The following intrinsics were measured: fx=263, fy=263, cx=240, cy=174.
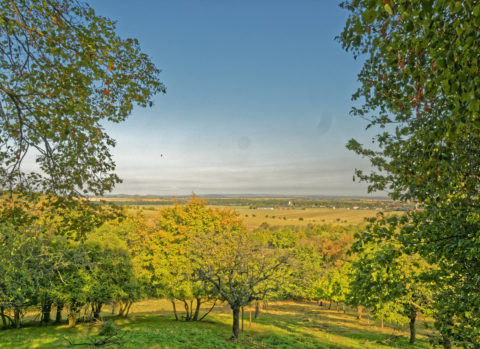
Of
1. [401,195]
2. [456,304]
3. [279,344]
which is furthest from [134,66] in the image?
[279,344]

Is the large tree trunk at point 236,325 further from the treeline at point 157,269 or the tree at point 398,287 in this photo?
the tree at point 398,287

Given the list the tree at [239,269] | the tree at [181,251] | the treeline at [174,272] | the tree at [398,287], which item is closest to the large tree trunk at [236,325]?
the tree at [239,269]

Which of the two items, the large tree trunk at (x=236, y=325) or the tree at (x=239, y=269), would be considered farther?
the tree at (x=239, y=269)

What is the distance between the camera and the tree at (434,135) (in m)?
2.99

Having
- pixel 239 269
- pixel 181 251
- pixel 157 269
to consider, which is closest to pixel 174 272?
pixel 157 269

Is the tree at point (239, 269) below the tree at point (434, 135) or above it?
below

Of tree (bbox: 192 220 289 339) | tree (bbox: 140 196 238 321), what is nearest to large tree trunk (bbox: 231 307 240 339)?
tree (bbox: 192 220 289 339)

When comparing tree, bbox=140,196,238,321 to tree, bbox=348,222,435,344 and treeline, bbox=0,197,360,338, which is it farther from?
tree, bbox=348,222,435,344

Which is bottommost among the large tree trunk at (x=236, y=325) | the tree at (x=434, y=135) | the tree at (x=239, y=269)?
the large tree trunk at (x=236, y=325)

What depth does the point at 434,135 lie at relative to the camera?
3941mm

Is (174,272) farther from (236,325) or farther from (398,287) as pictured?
(398,287)

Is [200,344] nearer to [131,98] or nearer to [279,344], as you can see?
[279,344]

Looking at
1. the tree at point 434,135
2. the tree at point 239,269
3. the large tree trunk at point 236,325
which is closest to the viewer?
the tree at point 434,135

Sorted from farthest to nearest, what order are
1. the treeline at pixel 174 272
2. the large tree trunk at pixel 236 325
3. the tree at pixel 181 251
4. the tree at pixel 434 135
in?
the tree at pixel 181 251
the large tree trunk at pixel 236 325
the treeline at pixel 174 272
the tree at pixel 434 135
